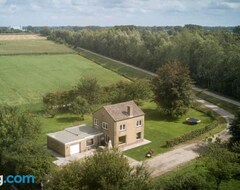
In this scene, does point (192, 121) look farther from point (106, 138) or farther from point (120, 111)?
point (106, 138)

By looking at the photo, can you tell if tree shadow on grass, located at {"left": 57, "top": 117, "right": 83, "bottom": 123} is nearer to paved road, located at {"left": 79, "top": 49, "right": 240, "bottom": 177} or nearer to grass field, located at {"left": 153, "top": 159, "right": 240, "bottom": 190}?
paved road, located at {"left": 79, "top": 49, "right": 240, "bottom": 177}

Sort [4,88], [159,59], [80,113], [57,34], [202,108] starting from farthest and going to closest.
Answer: [57,34], [159,59], [4,88], [202,108], [80,113]

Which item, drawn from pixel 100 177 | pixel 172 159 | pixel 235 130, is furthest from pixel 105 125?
pixel 100 177

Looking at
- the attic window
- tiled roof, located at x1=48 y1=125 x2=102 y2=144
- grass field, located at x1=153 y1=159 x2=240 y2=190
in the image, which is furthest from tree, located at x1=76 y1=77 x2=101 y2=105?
grass field, located at x1=153 y1=159 x2=240 y2=190

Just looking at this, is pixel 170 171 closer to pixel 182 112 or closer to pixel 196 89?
pixel 182 112

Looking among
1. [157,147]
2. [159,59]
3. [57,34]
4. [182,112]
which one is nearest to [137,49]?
[159,59]

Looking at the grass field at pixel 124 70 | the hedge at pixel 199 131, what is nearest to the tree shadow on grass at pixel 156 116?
the hedge at pixel 199 131
